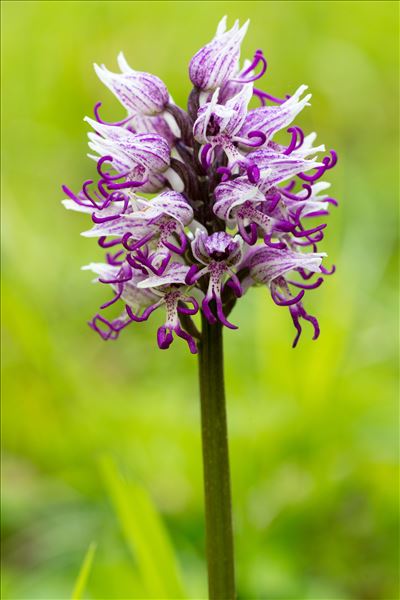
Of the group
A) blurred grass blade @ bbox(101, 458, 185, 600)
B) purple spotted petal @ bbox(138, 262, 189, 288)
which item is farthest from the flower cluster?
blurred grass blade @ bbox(101, 458, 185, 600)

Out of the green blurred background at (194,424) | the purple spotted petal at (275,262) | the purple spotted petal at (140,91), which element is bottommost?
the green blurred background at (194,424)

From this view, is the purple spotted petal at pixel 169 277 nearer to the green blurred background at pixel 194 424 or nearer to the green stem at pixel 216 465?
the green stem at pixel 216 465

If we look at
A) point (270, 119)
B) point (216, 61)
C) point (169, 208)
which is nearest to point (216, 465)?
point (169, 208)

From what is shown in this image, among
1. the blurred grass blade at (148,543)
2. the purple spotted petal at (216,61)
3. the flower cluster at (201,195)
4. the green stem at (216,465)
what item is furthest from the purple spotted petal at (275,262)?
the blurred grass blade at (148,543)

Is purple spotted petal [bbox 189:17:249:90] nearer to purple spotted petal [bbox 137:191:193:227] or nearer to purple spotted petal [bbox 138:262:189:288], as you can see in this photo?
purple spotted petal [bbox 137:191:193:227]

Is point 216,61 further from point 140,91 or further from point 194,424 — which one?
Result: point 194,424

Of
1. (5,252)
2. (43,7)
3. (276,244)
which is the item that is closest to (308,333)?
(5,252)

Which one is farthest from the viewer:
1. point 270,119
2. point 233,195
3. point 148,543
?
point 148,543
